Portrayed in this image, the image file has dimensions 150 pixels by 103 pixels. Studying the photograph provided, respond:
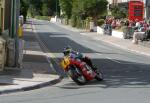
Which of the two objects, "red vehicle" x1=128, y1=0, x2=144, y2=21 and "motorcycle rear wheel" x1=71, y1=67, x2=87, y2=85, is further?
"red vehicle" x1=128, y1=0, x2=144, y2=21

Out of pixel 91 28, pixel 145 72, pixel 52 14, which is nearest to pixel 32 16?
pixel 52 14

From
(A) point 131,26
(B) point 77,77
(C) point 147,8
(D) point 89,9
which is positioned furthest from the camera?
(D) point 89,9

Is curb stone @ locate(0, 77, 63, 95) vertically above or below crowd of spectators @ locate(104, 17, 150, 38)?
below

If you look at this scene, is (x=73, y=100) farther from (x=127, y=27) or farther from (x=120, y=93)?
(x=127, y=27)

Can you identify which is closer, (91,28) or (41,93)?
(41,93)

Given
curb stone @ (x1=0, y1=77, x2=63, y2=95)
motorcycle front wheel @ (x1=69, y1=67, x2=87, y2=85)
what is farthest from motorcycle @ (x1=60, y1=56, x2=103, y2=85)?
curb stone @ (x1=0, y1=77, x2=63, y2=95)

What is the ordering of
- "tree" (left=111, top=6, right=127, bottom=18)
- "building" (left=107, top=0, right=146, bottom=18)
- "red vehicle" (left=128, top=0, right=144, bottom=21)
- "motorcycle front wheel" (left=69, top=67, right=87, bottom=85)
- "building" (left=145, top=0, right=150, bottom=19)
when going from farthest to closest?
1. "tree" (left=111, top=6, right=127, bottom=18)
2. "building" (left=107, top=0, right=146, bottom=18)
3. "building" (left=145, top=0, right=150, bottom=19)
4. "red vehicle" (left=128, top=0, right=144, bottom=21)
5. "motorcycle front wheel" (left=69, top=67, right=87, bottom=85)

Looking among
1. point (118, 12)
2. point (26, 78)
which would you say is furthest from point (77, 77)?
point (118, 12)

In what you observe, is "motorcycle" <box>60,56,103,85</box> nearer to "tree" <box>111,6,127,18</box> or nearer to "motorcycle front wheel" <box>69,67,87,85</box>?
"motorcycle front wheel" <box>69,67,87,85</box>

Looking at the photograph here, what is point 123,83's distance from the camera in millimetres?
17812

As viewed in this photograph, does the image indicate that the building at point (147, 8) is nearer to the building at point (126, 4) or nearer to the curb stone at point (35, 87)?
the building at point (126, 4)

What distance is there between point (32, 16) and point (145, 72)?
156 metres

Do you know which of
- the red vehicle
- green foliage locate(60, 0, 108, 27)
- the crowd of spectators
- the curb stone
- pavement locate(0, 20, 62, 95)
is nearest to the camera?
the curb stone

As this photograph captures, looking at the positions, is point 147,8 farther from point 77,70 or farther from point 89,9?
point 77,70
